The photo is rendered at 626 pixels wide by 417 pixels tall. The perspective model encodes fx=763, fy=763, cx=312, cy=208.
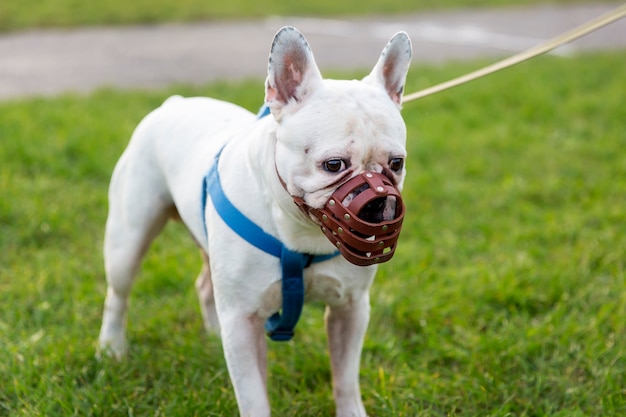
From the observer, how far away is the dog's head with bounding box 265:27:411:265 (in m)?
2.29

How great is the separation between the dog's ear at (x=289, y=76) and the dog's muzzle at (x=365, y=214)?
1.23 ft

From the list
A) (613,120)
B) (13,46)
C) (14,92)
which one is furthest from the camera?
(13,46)

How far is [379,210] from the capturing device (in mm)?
2297

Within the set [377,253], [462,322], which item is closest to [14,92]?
[462,322]

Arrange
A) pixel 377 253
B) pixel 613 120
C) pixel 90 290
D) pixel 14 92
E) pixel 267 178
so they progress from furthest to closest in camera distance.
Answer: pixel 14 92 < pixel 613 120 < pixel 90 290 < pixel 267 178 < pixel 377 253

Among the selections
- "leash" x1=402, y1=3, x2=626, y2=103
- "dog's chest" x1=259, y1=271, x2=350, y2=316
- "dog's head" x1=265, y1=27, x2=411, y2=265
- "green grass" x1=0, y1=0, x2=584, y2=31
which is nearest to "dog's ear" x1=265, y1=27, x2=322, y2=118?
"dog's head" x1=265, y1=27, x2=411, y2=265

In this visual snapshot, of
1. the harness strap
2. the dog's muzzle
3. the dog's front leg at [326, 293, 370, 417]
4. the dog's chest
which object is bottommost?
the dog's front leg at [326, 293, 370, 417]

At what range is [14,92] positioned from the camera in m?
7.68

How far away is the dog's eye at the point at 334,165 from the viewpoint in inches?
91.8

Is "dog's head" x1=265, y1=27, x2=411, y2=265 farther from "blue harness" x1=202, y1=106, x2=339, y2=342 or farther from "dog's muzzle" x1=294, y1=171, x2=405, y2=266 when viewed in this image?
"blue harness" x1=202, y1=106, x2=339, y2=342

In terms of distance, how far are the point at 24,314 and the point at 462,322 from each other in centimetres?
221

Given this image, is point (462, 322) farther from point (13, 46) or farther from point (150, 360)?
point (13, 46)

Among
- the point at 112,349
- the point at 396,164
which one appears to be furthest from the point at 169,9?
the point at 396,164

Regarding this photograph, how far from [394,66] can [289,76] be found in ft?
1.25
